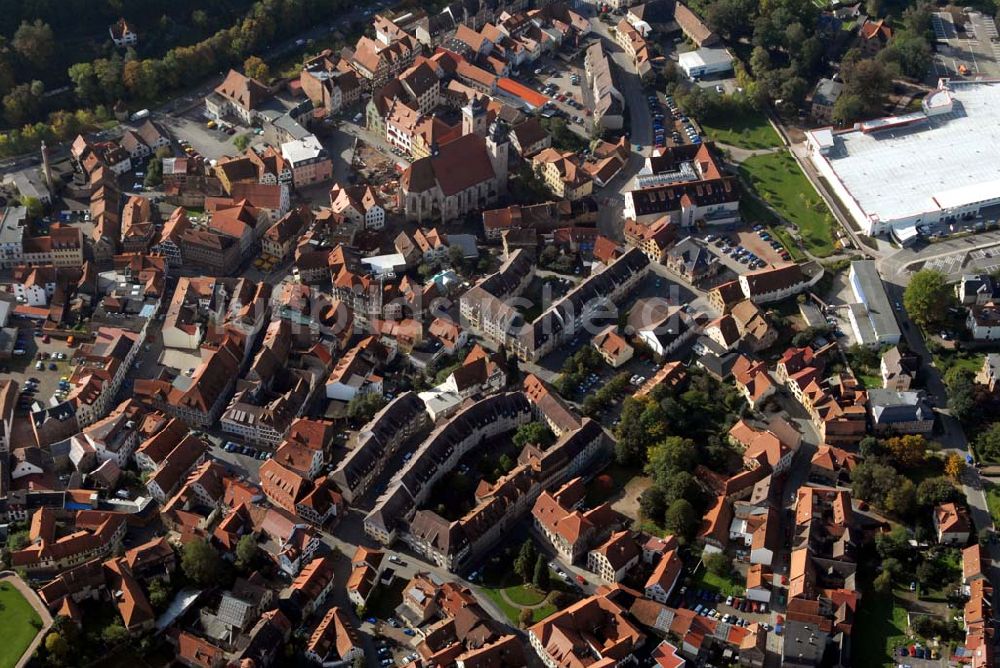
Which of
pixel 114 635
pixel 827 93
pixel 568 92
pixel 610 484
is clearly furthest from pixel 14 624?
pixel 827 93

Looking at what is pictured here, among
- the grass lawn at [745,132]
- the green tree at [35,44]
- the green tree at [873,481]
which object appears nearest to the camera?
the green tree at [873,481]

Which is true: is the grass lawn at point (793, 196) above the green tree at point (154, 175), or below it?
below

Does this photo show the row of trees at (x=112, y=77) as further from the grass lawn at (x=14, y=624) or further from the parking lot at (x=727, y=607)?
the parking lot at (x=727, y=607)

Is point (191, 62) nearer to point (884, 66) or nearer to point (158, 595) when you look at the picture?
point (158, 595)

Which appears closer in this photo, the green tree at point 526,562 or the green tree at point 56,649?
the green tree at point 56,649

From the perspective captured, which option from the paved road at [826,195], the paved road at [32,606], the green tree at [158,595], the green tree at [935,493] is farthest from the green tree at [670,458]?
the paved road at [32,606]

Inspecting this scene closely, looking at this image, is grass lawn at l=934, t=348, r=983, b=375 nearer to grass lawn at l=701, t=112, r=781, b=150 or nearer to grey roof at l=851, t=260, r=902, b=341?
grey roof at l=851, t=260, r=902, b=341

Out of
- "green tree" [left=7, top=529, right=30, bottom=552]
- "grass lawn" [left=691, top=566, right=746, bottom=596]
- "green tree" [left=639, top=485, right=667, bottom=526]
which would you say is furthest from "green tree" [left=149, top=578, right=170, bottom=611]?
"grass lawn" [left=691, top=566, right=746, bottom=596]
